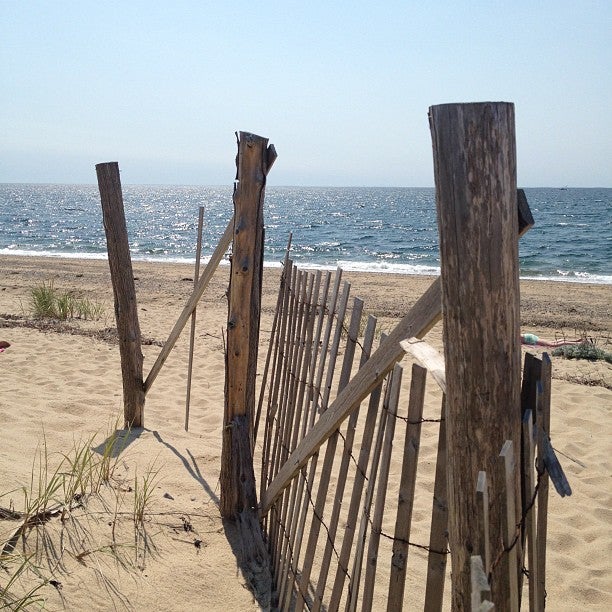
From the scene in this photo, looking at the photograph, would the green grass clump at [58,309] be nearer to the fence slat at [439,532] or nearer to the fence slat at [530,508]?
the fence slat at [439,532]

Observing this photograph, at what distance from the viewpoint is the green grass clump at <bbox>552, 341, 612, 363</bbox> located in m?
6.79

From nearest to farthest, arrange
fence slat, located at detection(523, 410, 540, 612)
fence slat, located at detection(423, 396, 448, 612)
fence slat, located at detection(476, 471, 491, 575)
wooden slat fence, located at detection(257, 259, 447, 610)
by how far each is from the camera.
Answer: fence slat, located at detection(476, 471, 491, 575) → fence slat, located at detection(523, 410, 540, 612) → fence slat, located at detection(423, 396, 448, 612) → wooden slat fence, located at detection(257, 259, 447, 610)

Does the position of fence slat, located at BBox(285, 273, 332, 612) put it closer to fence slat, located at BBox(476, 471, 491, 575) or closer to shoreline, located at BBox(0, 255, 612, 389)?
fence slat, located at BBox(476, 471, 491, 575)

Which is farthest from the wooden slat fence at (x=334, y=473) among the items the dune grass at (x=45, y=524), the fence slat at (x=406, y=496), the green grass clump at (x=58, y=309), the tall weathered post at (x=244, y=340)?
the green grass clump at (x=58, y=309)

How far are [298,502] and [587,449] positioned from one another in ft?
8.77

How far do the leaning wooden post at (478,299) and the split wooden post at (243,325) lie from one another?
183 centimetres

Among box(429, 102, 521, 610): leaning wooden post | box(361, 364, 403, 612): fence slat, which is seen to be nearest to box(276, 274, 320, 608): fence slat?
box(361, 364, 403, 612): fence slat

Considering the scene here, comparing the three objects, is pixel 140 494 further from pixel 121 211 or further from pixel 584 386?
pixel 584 386

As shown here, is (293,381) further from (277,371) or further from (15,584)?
(15,584)

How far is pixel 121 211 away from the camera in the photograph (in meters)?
4.54

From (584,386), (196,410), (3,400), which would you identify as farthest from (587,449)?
(3,400)

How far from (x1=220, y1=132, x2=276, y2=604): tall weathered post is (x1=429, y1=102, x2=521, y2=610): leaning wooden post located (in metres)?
1.82

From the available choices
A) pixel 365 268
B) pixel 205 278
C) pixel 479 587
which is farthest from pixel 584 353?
pixel 365 268

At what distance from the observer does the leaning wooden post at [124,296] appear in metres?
4.44
